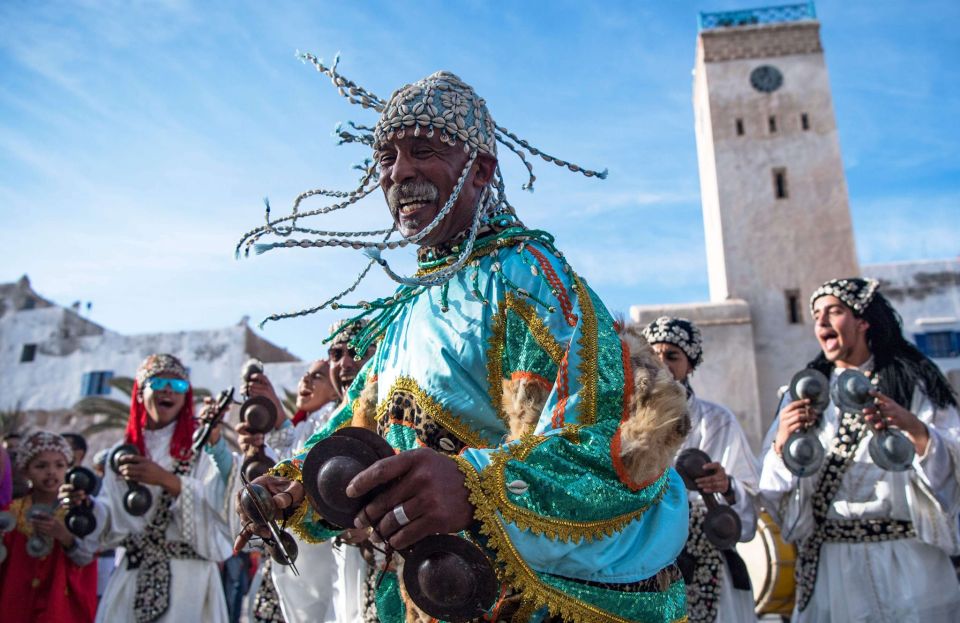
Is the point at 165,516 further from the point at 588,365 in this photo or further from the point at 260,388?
the point at 588,365

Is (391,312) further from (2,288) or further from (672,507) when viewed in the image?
(2,288)

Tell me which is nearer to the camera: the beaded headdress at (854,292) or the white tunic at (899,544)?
the white tunic at (899,544)

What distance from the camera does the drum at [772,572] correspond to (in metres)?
5.34

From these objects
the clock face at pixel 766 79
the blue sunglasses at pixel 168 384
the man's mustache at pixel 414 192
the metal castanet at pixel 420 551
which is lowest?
the metal castanet at pixel 420 551

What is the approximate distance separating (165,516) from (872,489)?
4547 mm

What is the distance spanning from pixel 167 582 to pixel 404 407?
407 cm

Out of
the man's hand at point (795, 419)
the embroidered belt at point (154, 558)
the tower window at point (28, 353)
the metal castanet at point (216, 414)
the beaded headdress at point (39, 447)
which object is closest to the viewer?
the man's hand at point (795, 419)

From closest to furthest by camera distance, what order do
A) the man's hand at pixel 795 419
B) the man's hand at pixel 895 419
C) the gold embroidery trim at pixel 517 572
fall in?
the gold embroidery trim at pixel 517 572, the man's hand at pixel 895 419, the man's hand at pixel 795 419

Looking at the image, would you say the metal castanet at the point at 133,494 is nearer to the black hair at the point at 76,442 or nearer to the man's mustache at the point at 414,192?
the man's mustache at the point at 414,192

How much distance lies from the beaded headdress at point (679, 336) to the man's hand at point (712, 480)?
1.19 metres

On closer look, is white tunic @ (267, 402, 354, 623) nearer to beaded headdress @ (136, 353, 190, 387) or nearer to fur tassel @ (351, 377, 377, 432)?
beaded headdress @ (136, 353, 190, 387)

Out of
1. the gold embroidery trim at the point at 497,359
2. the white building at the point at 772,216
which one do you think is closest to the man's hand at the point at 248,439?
the gold embroidery trim at the point at 497,359

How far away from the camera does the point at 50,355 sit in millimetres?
32438

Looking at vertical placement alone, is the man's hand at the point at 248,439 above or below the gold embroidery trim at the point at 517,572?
above
